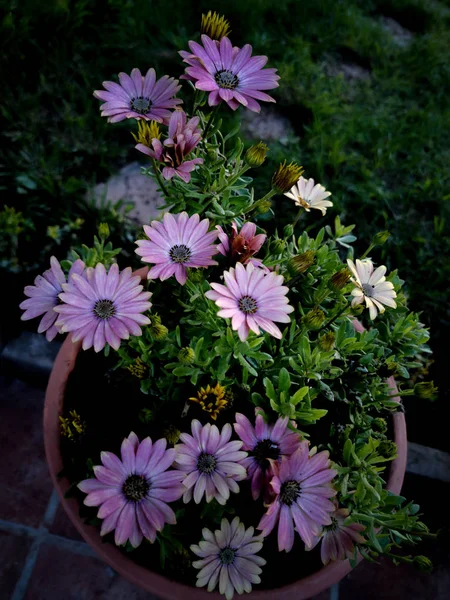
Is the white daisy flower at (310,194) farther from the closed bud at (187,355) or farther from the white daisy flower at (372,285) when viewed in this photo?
the closed bud at (187,355)

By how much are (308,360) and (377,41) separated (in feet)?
6.63

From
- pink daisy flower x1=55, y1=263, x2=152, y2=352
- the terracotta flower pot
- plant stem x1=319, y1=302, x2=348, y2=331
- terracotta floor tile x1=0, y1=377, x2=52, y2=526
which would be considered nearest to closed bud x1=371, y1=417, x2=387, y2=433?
the terracotta flower pot

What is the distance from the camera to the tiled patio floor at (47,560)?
4.84ft

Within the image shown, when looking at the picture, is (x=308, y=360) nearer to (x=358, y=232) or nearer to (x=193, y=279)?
(x=193, y=279)

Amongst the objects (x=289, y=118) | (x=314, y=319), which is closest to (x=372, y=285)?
(x=314, y=319)

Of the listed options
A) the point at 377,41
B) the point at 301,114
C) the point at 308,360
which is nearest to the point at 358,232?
the point at 301,114

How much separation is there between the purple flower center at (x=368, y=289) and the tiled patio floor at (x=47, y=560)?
3.16 feet

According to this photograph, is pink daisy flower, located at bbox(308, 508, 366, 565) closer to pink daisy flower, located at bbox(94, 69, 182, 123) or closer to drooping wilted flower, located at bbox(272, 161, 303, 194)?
drooping wilted flower, located at bbox(272, 161, 303, 194)

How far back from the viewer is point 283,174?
37.9 inches

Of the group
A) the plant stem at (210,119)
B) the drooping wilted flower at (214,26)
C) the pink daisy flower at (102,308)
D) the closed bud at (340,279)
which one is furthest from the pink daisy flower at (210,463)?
the drooping wilted flower at (214,26)

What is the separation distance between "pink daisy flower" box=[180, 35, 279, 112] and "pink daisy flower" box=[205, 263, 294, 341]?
0.98 feet

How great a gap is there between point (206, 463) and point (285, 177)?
19.9 inches

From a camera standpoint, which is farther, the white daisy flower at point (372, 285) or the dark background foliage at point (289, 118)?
the dark background foliage at point (289, 118)

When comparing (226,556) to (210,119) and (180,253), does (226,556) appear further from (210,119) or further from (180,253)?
(210,119)
